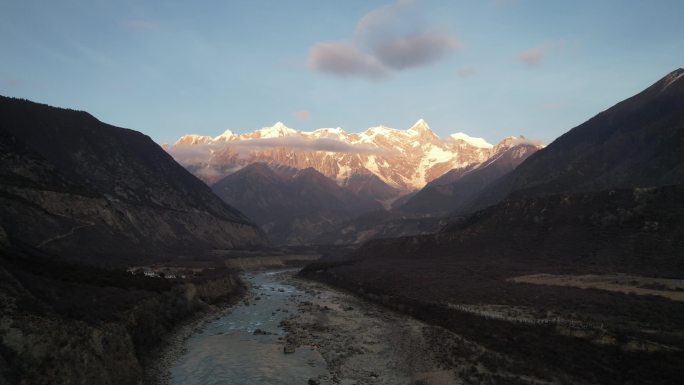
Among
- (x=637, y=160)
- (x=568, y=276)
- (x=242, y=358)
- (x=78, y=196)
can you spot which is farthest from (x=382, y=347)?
(x=637, y=160)

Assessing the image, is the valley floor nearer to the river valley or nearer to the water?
the river valley

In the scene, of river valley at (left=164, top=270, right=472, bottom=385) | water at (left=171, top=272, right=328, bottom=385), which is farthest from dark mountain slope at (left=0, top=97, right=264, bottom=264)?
river valley at (left=164, top=270, right=472, bottom=385)

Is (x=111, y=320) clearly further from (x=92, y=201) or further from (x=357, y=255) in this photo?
(x=357, y=255)

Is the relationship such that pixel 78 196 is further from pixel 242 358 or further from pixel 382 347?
pixel 382 347

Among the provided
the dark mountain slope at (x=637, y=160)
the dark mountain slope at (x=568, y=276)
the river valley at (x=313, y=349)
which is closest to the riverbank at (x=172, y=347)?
the river valley at (x=313, y=349)

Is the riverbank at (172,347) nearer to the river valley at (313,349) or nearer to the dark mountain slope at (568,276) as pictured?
the river valley at (313,349)

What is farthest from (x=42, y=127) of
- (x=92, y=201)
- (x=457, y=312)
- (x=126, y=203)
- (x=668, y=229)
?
(x=668, y=229)
